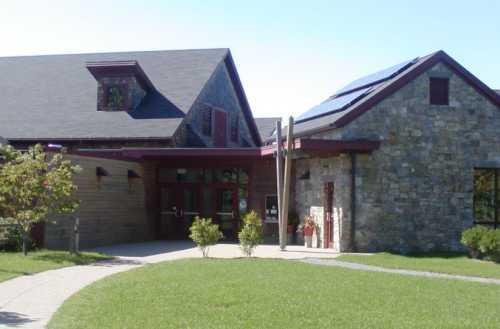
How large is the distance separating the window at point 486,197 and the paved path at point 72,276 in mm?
5098

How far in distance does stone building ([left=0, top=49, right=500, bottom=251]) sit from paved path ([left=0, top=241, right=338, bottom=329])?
1.53 metres

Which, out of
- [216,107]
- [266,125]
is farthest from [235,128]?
[266,125]

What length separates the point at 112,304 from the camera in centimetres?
1000

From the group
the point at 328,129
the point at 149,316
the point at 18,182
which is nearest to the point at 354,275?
the point at 149,316

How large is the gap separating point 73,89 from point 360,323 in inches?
866

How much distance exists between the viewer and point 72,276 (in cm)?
1342

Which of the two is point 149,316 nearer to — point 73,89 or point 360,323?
point 360,323

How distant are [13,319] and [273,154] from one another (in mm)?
12930

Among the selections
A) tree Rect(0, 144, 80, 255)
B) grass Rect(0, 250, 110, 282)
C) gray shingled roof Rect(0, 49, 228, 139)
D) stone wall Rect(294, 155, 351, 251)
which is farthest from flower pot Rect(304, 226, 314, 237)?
tree Rect(0, 144, 80, 255)

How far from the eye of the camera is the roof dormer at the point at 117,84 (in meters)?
26.1

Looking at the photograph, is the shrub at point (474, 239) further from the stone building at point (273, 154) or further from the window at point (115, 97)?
the window at point (115, 97)

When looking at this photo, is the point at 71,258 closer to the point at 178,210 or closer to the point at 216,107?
the point at 178,210

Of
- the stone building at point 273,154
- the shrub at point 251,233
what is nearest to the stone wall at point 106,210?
the stone building at point 273,154

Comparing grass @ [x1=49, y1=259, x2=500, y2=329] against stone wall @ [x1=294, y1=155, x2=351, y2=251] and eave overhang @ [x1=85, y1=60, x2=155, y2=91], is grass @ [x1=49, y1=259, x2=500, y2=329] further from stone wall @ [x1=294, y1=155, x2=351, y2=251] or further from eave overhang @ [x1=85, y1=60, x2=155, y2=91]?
eave overhang @ [x1=85, y1=60, x2=155, y2=91]
